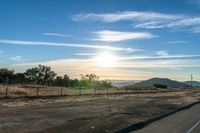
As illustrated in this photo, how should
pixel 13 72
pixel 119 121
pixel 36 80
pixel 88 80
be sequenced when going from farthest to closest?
pixel 88 80 → pixel 36 80 → pixel 13 72 → pixel 119 121

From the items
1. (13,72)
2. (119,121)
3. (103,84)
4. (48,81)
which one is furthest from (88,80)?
(119,121)

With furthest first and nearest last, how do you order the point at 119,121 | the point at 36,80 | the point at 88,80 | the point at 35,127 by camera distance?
the point at 88,80
the point at 36,80
the point at 119,121
the point at 35,127

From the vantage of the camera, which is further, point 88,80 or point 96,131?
point 88,80

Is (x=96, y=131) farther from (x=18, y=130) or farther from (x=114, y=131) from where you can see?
(x=18, y=130)

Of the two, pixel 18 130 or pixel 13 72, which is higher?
pixel 13 72

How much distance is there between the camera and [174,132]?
18016mm

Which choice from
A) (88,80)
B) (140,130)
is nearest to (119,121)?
(140,130)

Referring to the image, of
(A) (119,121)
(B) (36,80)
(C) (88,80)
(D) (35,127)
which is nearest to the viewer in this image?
(D) (35,127)

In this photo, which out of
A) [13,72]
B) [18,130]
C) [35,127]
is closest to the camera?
[18,130]

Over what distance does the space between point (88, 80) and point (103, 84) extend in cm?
786

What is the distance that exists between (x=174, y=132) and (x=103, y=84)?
347 feet

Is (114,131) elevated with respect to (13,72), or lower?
lower

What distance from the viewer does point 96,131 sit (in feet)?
58.1

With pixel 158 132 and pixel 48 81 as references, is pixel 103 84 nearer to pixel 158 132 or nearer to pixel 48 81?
pixel 48 81
